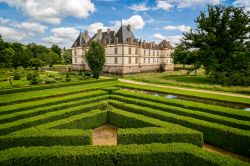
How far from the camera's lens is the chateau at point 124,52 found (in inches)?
1559

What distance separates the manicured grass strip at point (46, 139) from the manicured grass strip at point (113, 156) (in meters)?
1.16

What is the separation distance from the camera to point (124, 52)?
38938 millimetres

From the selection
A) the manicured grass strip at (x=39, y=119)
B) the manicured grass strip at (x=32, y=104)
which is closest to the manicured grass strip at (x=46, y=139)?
the manicured grass strip at (x=39, y=119)

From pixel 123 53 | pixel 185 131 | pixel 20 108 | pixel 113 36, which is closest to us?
pixel 185 131

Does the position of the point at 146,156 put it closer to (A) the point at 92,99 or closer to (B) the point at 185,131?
(B) the point at 185,131

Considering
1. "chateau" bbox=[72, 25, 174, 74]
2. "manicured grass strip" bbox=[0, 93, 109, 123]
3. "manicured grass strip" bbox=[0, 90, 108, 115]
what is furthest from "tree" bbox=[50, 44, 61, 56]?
"manicured grass strip" bbox=[0, 93, 109, 123]

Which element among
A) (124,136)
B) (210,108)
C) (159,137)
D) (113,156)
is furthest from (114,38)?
(113,156)

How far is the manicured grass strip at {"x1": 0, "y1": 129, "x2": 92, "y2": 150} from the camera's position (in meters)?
8.36

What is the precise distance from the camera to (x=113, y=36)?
140 ft

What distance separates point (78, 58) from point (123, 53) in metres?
16.8

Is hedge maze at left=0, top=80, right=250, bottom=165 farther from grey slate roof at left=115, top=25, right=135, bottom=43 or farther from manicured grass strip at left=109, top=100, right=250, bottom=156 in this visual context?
grey slate roof at left=115, top=25, right=135, bottom=43

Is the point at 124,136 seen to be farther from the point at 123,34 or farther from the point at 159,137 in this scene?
the point at 123,34

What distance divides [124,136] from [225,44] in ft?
96.5

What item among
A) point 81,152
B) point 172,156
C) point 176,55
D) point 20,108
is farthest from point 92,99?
point 176,55
